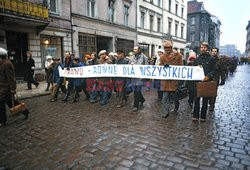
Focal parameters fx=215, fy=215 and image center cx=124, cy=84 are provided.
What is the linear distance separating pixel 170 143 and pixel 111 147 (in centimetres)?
118

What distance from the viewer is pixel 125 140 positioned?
4.47 metres

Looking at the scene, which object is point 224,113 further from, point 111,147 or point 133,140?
point 111,147

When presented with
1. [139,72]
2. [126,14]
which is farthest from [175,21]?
[139,72]

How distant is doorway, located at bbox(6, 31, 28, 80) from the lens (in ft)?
44.8

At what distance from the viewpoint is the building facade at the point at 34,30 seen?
12.4 m

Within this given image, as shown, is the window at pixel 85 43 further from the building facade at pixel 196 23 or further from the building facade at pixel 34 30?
the building facade at pixel 196 23

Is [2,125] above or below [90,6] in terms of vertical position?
below

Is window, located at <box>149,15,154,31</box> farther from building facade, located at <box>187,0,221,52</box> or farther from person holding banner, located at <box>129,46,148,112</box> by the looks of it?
building facade, located at <box>187,0,221,52</box>

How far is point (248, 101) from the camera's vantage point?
8.52 m

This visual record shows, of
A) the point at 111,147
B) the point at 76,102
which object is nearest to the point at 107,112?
the point at 76,102

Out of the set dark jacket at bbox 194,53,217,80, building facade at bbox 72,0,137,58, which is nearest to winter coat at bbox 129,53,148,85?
dark jacket at bbox 194,53,217,80

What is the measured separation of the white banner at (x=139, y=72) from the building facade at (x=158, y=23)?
1932 cm

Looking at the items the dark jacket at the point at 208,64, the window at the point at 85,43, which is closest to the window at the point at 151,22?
the window at the point at 85,43

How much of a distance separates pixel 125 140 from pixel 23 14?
1129 centimetres
